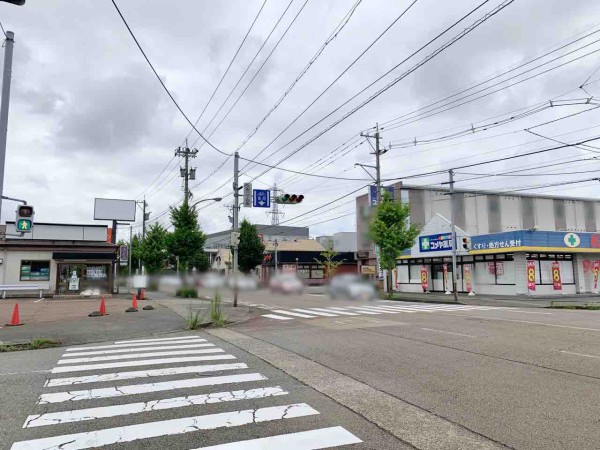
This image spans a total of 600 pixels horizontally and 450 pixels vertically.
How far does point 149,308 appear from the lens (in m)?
19.9

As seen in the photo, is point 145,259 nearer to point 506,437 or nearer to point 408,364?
point 408,364

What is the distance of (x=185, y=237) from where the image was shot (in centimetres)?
3359

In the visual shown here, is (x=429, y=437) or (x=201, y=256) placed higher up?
(x=201, y=256)

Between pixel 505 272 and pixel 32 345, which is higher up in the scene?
pixel 505 272

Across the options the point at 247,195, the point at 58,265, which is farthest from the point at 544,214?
the point at 58,265

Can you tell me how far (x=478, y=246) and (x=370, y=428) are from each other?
28.9m

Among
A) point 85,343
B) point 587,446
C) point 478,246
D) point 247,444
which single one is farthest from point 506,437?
point 478,246

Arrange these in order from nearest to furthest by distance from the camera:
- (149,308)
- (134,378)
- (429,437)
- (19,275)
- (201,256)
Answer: (429,437) < (134,378) < (149,308) < (19,275) < (201,256)

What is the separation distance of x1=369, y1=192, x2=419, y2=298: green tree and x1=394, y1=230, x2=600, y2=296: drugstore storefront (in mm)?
4608

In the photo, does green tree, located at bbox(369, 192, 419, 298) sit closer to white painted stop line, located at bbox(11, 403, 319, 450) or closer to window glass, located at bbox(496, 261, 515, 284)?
window glass, located at bbox(496, 261, 515, 284)

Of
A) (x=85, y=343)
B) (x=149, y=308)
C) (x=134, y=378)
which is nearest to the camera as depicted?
(x=134, y=378)

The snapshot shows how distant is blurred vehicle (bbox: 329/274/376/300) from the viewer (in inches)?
683

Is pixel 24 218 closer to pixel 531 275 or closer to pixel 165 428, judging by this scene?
pixel 165 428

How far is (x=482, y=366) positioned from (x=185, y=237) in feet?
93.9
